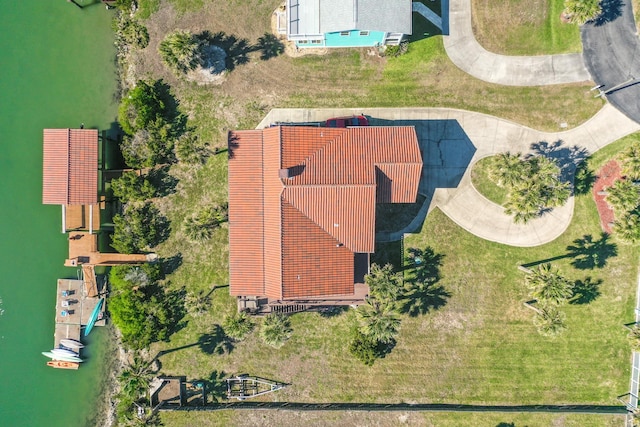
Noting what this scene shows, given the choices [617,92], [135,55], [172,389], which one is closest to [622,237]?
[617,92]

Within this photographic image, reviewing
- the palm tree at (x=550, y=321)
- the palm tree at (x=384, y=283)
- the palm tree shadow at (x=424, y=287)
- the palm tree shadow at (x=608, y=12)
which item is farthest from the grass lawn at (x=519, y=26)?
the palm tree at (x=550, y=321)

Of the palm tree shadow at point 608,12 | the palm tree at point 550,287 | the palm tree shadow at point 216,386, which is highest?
the palm tree shadow at point 608,12

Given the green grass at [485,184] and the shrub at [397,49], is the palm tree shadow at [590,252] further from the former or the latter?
the shrub at [397,49]

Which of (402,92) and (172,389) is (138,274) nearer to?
(172,389)

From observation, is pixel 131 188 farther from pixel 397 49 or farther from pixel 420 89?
pixel 420 89

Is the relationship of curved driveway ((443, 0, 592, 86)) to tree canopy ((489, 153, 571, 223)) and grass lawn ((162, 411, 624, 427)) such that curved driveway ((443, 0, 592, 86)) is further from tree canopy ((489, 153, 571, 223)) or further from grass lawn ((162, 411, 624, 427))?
grass lawn ((162, 411, 624, 427))

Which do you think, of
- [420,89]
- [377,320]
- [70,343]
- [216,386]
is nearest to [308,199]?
[377,320]

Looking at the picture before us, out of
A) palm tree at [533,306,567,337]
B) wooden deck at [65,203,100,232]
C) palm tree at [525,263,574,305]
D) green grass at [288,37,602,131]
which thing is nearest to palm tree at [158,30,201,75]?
green grass at [288,37,602,131]
